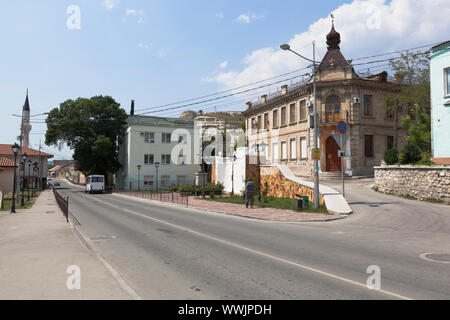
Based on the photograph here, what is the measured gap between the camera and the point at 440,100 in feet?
66.0

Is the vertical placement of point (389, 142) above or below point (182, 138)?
below

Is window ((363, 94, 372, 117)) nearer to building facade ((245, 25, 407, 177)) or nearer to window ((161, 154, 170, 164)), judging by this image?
building facade ((245, 25, 407, 177))

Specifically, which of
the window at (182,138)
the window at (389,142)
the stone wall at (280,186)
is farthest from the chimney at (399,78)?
the window at (182,138)

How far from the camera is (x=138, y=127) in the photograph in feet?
168

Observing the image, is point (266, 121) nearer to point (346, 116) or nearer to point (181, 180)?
point (346, 116)

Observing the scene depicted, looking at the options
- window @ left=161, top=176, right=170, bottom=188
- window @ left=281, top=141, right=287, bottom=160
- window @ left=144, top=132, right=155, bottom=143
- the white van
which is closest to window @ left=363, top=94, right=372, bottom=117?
window @ left=281, top=141, right=287, bottom=160

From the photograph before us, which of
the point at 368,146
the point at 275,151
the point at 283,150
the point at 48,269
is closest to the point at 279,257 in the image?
the point at 48,269

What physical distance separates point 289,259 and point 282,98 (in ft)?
→ 102

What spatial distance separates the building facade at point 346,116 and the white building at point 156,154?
2368 cm

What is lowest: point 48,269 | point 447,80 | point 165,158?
point 48,269

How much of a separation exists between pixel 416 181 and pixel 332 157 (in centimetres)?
1274

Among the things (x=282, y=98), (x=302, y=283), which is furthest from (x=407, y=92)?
(x=302, y=283)
